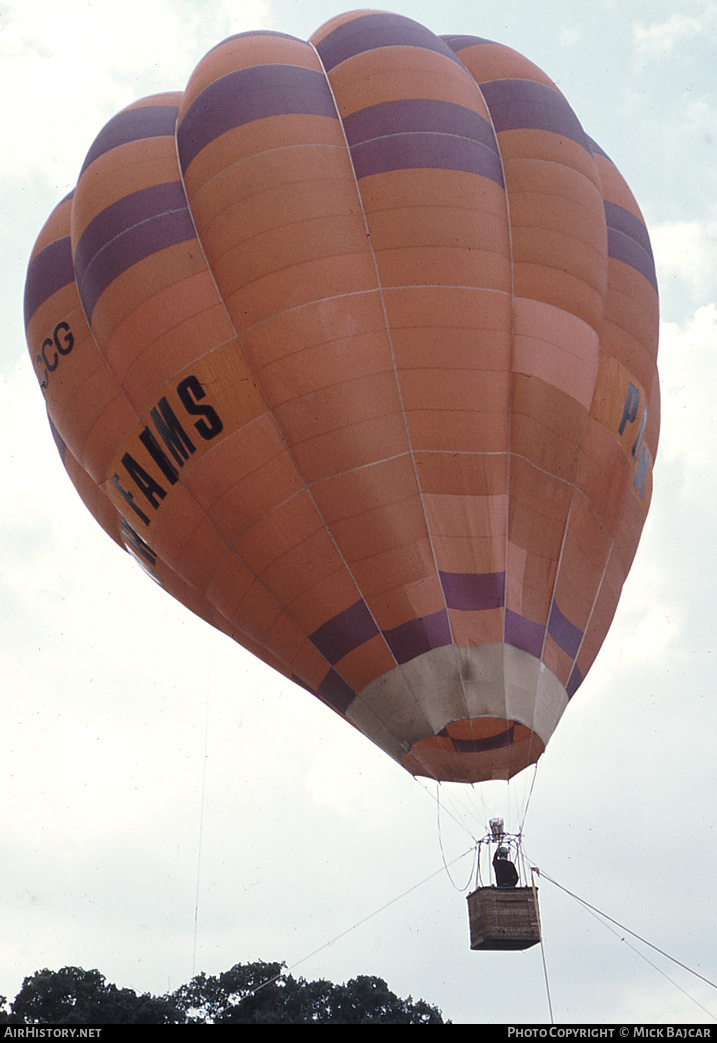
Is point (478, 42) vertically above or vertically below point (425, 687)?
above

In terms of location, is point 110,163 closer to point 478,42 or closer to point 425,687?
point 478,42

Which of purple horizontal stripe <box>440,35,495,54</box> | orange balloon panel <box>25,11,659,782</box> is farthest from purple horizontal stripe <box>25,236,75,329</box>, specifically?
purple horizontal stripe <box>440,35,495,54</box>

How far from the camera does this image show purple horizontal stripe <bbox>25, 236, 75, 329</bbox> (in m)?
13.2

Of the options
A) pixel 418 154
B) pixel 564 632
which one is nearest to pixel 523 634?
pixel 564 632

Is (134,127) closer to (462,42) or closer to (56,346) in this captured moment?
(56,346)

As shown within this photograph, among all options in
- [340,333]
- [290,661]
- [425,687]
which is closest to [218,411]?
[340,333]

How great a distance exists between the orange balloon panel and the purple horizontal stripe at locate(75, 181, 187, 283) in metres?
0.03

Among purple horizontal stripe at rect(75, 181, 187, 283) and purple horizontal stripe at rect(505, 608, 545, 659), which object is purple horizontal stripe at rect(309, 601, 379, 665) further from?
purple horizontal stripe at rect(75, 181, 187, 283)

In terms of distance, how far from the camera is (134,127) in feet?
42.0

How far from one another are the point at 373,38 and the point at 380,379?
4.31 m

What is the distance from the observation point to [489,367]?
1114cm

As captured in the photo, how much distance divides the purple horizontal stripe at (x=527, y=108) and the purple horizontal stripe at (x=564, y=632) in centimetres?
528

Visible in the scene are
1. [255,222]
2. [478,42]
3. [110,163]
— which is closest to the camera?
[255,222]

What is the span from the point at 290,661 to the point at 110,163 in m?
5.87
